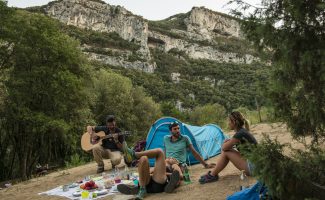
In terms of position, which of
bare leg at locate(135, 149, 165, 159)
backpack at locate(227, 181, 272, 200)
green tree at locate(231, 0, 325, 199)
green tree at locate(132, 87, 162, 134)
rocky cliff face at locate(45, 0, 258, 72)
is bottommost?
green tree at locate(132, 87, 162, 134)

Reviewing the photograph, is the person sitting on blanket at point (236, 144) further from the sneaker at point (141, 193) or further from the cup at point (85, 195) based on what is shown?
the cup at point (85, 195)

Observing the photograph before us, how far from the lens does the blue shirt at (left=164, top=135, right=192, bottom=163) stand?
7.46m

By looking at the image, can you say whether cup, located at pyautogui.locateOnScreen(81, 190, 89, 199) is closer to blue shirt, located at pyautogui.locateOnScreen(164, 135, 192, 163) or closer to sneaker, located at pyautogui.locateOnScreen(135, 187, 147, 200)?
sneaker, located at pyautogui.locateOnScreen(135, 187, 147, 200)

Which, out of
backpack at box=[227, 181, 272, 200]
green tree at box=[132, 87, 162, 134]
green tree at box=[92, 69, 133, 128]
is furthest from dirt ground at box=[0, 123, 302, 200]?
green tree at box=[132, 87, 162, 134]

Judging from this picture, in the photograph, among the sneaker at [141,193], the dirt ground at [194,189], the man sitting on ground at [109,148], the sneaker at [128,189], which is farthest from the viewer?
the man sitting on ground at [109,148]

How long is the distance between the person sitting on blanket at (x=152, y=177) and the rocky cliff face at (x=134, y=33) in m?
56.2

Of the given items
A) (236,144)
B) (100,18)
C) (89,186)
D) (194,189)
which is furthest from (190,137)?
(100,18)

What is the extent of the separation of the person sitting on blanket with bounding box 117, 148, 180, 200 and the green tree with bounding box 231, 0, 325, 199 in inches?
105

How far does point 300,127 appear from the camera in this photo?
395 cm

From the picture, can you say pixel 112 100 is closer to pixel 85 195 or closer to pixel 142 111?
pixel 142 111

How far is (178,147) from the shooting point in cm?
750

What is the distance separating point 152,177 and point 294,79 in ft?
11.6

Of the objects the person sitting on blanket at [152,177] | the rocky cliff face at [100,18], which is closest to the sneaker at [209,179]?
the person sitting on blanket at [152,177]

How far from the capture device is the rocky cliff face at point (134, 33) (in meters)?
72.8
